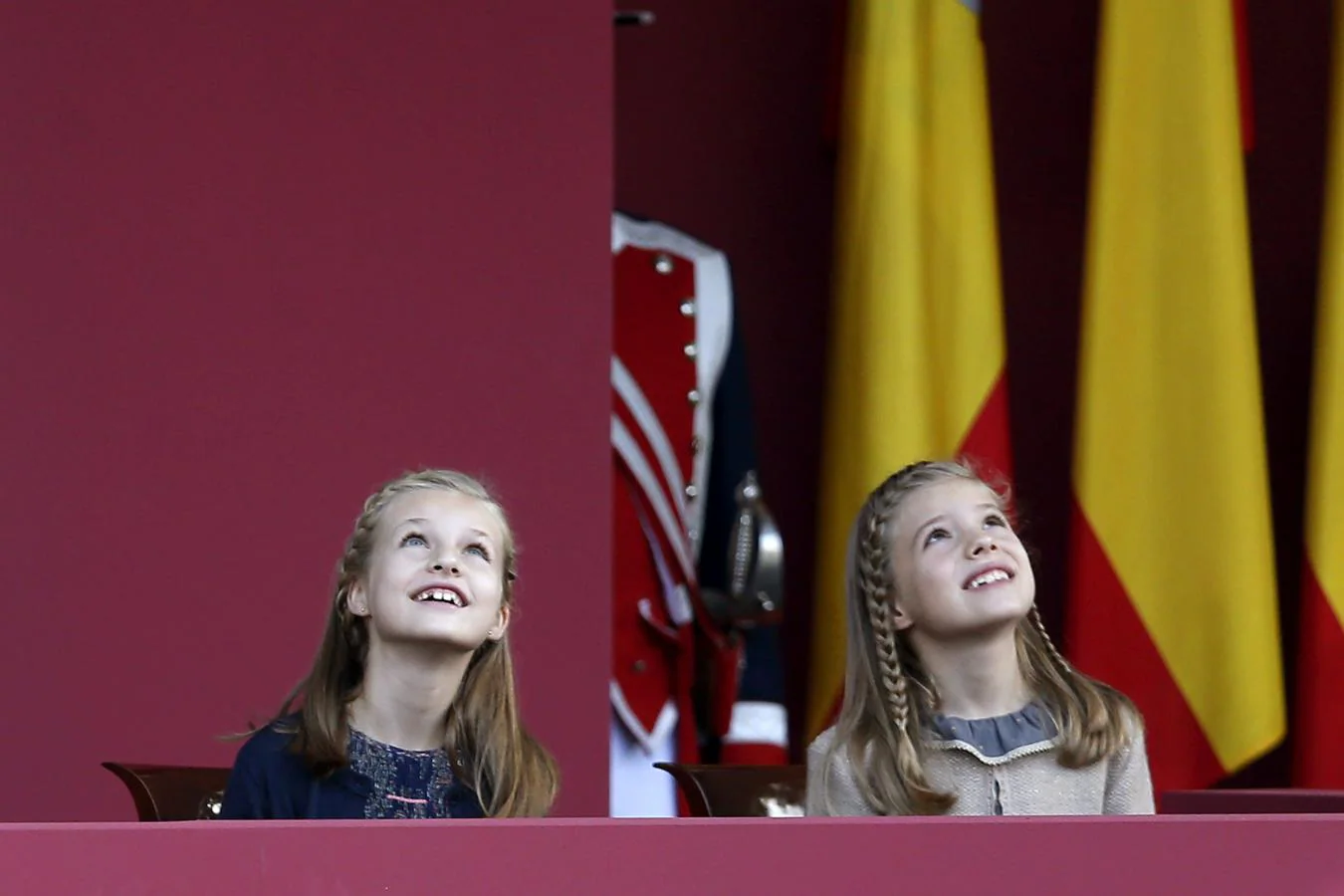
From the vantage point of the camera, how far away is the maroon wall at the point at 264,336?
7.04 ft

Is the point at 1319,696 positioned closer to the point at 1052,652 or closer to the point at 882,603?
the point at 1052,652

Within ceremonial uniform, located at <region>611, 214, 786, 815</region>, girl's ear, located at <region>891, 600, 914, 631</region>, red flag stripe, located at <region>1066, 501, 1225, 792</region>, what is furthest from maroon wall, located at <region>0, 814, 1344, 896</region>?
red flag stripe, located at <region>1066, 501, 1225, 792</region>

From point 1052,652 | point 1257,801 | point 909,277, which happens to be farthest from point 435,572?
point 909,277

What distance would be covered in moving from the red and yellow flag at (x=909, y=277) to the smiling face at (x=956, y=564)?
0.87 meters

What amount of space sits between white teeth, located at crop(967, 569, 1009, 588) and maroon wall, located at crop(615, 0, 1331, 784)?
51.7 inches

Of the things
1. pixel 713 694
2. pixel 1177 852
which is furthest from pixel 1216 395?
pixel 1177 852

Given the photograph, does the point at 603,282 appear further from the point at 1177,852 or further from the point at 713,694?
the point at 1177,852

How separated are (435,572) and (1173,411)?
4.47ft

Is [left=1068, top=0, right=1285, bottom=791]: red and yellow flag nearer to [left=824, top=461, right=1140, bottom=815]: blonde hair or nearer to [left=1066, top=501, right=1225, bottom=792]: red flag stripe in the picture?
[left=1066, top=501, right=1225, bottom=792]: red flag stripe

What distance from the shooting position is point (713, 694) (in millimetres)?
2729

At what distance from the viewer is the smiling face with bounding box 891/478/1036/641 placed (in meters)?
1.86

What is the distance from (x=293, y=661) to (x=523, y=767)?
1.29 ft

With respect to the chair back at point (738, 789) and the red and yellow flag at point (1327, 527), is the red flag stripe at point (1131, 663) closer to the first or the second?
the red and yellow flag at point (1327, 527)

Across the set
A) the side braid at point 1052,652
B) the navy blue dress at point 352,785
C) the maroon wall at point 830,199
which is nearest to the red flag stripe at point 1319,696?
the maroon wall at point 830,199
